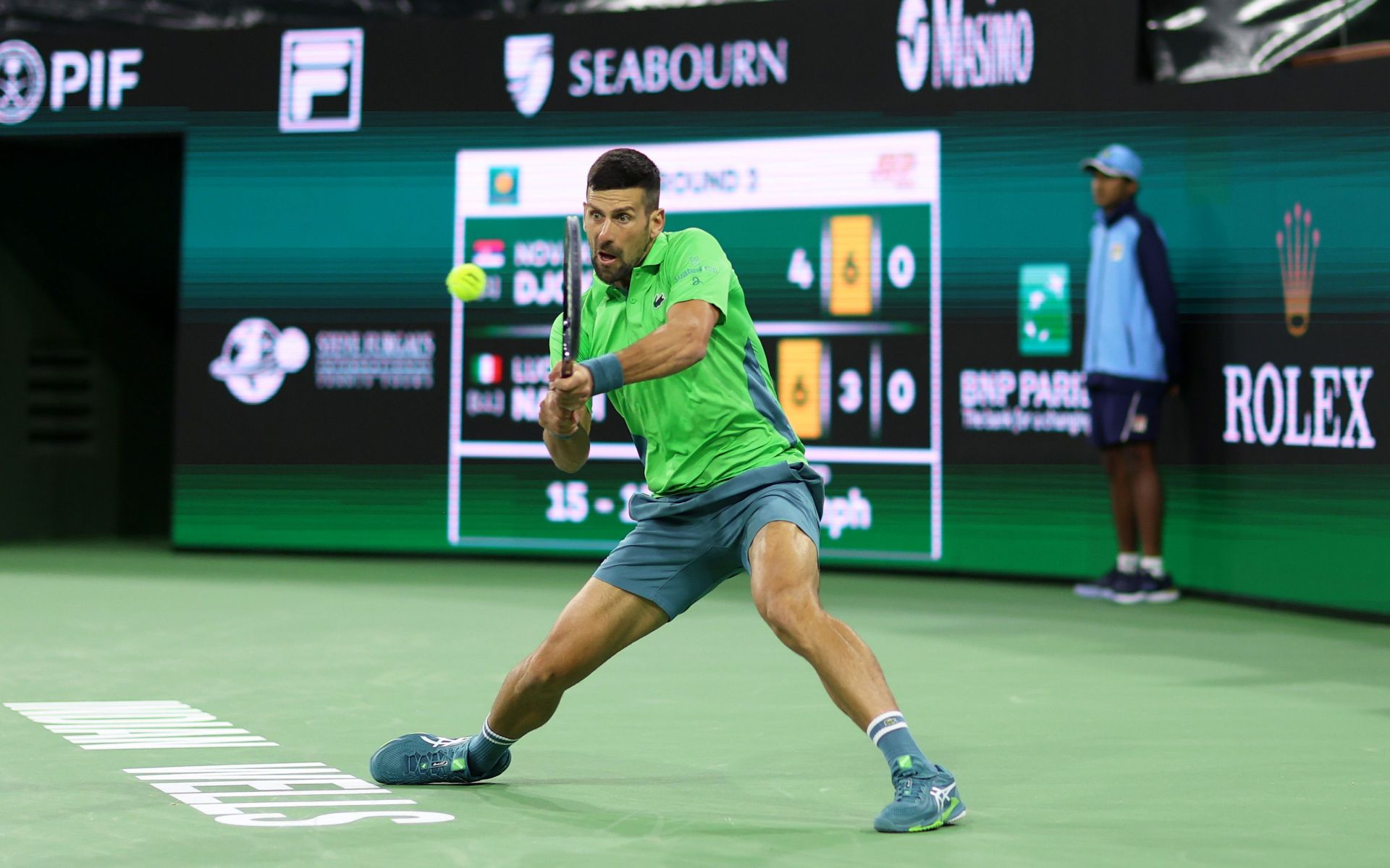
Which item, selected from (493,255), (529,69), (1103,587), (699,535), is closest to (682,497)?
(699,535)

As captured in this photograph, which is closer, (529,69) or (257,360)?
(529,69)

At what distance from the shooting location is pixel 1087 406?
32.4ft

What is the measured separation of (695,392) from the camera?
15.4 ft

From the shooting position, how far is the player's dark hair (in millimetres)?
4582

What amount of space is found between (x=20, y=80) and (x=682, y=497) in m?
8.62

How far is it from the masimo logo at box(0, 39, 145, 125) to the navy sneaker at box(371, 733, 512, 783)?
786 centimetres

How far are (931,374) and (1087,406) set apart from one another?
93 centimetres

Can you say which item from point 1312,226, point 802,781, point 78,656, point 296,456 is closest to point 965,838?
point 802,781

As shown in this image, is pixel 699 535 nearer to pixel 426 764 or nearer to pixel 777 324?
pixel 426 764

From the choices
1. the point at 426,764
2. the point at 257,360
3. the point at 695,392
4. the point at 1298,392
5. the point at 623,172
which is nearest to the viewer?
the point at 623,172

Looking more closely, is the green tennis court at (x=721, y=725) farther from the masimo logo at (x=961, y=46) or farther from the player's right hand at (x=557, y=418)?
the masimo logo at (x=961, y=46)

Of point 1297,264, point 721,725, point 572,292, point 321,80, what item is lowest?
point 721,725

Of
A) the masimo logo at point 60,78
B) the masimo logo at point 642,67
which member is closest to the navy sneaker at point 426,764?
the masimo logo at point 642,67

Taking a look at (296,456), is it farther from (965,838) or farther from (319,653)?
(965,838)
